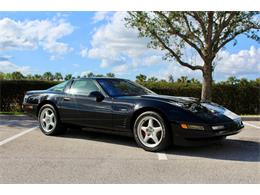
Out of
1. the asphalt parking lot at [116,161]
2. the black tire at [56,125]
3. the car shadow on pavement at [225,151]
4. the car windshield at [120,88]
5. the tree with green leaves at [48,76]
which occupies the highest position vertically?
the tree with green leaves at [48,76]

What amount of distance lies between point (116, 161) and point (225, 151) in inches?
76.4

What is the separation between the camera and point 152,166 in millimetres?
4965

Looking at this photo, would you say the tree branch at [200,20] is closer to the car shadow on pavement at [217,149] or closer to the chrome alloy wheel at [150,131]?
the car shadow on pavement at [217,149]

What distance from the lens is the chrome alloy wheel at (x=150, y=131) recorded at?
584 cm

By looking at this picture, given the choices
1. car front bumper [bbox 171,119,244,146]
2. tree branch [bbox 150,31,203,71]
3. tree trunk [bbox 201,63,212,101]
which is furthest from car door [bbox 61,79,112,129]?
tree trunk [bbox 201,63,212,101]

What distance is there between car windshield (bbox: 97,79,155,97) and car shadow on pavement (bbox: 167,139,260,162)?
1.31 metres

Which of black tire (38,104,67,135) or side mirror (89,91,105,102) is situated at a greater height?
side mirror (89,91,105,102)

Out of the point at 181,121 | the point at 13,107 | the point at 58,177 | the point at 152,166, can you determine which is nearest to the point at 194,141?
the point at 181,121

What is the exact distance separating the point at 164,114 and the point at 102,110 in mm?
1261

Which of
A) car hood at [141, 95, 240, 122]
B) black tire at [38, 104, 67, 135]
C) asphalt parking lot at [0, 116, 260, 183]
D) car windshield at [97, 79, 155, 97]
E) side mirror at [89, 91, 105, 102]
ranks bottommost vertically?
asphalt parking lot at [0, 116, 260, 183]

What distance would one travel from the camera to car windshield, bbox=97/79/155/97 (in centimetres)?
663

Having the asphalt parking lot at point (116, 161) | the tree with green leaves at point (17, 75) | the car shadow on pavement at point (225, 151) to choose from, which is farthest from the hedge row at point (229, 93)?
the car shadow on pavement at point (225, 151)

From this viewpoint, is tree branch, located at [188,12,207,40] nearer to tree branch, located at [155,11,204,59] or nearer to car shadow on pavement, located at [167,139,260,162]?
tree branch, located at [155,11,204,59]
